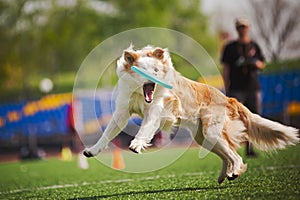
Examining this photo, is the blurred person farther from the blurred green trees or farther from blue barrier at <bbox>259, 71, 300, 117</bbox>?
the blurred green trees

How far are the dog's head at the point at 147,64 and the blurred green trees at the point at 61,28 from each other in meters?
22.8

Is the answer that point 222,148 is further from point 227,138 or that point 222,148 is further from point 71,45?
point 71,45

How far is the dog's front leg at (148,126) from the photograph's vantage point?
17.4 feet

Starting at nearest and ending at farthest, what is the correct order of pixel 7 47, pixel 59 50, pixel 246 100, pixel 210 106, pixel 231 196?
pixel 231 196
pixel 210 106
pixel 246 100
pixel 7 47
pixel 59 50

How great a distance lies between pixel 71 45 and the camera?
3638 centimetres

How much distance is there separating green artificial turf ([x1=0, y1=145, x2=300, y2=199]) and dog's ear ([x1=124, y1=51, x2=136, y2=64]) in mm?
1349

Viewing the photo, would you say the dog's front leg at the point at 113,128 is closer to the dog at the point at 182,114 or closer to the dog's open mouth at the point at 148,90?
the dog at the point at 182,114

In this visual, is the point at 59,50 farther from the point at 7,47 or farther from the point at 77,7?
the point at 7,47

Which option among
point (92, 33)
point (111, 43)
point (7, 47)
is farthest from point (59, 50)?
point (111, 43)

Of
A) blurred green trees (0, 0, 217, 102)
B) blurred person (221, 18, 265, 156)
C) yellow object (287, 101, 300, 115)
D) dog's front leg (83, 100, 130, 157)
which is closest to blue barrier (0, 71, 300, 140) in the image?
yellow object (287, 101, 300, 115)

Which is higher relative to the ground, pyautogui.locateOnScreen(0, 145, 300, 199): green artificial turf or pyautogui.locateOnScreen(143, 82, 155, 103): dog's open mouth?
pyautogui.locateOnScreen(143, 82, 155, 103): dog's open mouth

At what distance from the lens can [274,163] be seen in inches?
313

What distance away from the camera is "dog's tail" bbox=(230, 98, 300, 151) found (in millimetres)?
6336

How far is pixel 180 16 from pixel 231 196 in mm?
36861
